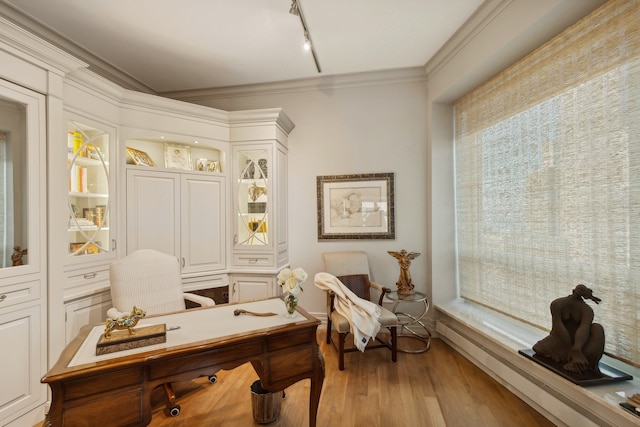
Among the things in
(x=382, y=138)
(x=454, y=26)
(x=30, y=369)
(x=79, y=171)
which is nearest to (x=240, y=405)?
(x=30, y=369)

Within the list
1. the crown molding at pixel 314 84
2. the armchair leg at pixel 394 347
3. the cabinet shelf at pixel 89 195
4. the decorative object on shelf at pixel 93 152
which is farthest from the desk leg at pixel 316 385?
the crown molding at pixel 314 84

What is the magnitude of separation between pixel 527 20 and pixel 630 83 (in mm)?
777

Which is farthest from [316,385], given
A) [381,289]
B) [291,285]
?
[381,289]

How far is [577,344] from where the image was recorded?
5.87 feet

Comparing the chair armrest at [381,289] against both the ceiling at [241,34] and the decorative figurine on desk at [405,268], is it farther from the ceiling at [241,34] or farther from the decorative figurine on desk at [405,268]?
the ceiling at [241,34]

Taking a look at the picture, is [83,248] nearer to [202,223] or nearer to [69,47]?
[202,223]

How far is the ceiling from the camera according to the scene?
2.36 metres

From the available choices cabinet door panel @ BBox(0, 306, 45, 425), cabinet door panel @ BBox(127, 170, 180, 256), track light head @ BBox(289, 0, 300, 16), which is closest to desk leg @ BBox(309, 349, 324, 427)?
cabinet door panel @ BBox(0, 306, 45, 425)

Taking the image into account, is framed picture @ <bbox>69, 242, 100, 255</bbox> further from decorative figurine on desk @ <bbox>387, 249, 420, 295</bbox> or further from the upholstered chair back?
decorative figurine on desk @ <bbox>387, 249, 420, 295</bbox>

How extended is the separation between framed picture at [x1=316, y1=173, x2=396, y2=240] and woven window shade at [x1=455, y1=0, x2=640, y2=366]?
952mm

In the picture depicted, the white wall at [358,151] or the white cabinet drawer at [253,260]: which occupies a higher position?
the white wall at [358,151]

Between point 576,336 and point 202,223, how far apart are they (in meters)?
3.36

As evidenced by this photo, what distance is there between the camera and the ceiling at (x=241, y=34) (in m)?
2.36

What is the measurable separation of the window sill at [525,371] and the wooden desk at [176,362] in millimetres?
1581
